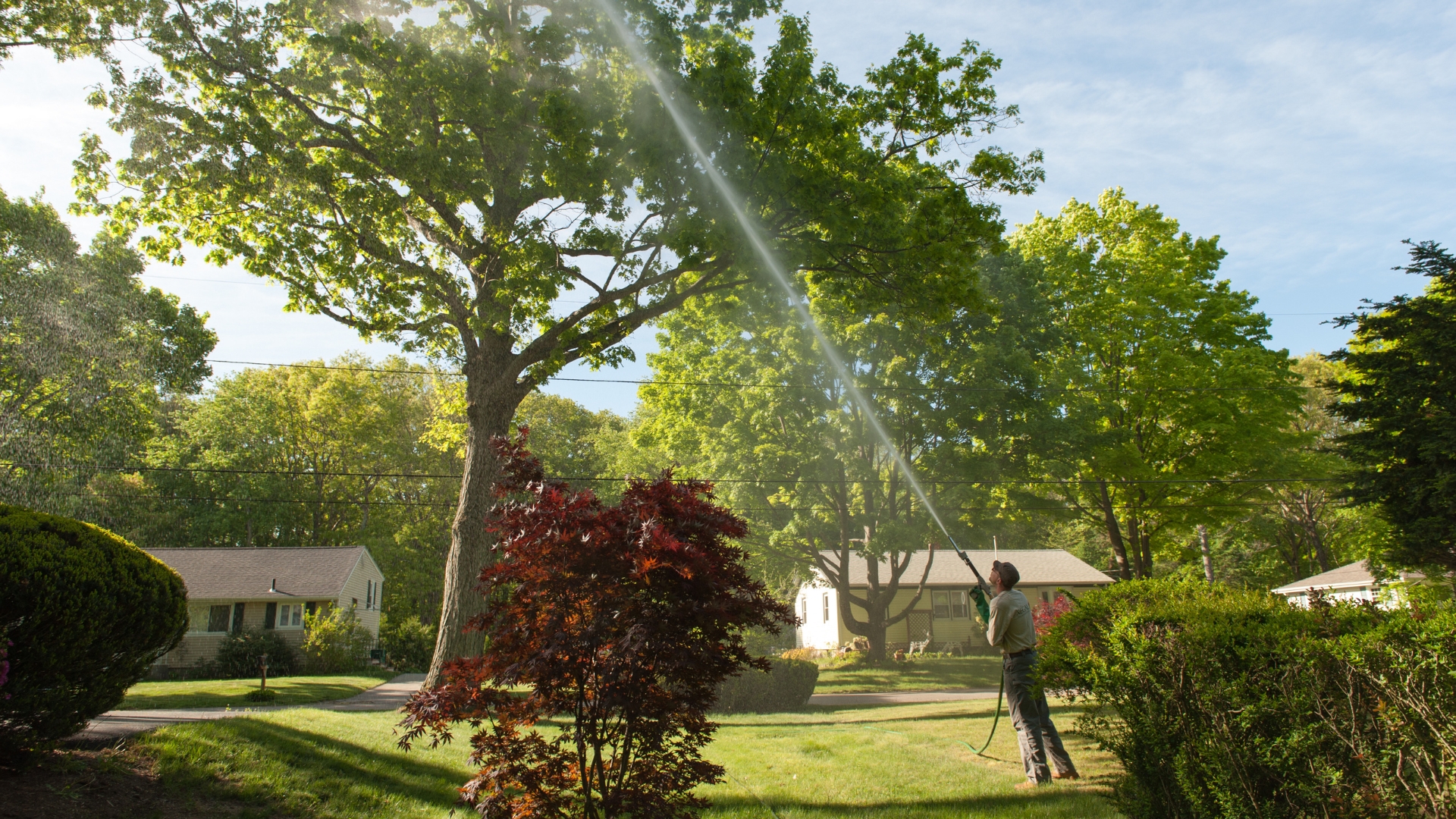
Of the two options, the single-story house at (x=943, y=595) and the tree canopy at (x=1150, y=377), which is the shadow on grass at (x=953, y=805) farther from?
the single-story house at (x=943, y=595)

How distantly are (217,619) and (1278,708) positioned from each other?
35.3m

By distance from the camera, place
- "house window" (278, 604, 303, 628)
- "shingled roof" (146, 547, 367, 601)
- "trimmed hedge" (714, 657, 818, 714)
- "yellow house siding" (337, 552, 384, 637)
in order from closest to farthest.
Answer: "trimmed hedge" (714, 657, 818, 714) < "shingled roof" (146, 547, 367, 601) < "house window" (278, 604, 303, 628) < "yellow house siding" (337, 552, 384, 637)

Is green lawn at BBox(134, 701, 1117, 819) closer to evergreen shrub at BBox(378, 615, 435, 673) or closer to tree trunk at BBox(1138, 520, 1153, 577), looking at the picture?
tree trunk at BBox(1138, 520, 1153, 577)

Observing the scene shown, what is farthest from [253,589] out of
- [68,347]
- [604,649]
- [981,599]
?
[604,649]

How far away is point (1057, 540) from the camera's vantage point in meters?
60.7

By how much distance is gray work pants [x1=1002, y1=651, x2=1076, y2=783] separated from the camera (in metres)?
6.70

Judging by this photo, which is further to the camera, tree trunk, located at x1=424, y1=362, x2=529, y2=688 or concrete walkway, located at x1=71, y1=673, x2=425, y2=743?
tree trunk, located at x1=424, y1=362, x2=529, y2=688

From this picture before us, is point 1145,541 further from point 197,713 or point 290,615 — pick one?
point 290,615

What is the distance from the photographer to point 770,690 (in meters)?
16.5

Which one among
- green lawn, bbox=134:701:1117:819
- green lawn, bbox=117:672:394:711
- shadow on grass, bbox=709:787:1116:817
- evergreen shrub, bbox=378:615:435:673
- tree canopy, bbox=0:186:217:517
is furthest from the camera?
evergreen shrub, bbox=378:615:435:673

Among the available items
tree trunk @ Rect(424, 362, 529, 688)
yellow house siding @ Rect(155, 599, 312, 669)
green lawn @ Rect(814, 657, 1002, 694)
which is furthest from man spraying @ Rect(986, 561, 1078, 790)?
yellow house siding @ Rect(155, 599, 312, 669)

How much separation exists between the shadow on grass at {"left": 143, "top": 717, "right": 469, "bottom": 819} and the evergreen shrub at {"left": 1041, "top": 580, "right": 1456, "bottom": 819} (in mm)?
4977

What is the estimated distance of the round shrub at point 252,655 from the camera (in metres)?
28.0

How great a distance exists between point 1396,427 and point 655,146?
47.0ft
